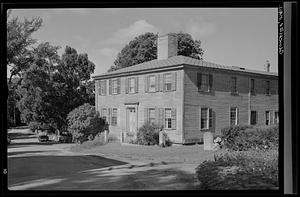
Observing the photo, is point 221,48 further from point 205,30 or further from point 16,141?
point 16,141

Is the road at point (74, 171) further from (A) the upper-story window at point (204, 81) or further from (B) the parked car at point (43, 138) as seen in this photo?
(A) the upper-story window at point (204, 81)

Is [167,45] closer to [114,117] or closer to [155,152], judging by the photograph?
[114,117]

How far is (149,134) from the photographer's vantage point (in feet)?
15.6

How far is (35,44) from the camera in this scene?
15.0 feet

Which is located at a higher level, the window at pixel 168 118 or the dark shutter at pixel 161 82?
the dark shutter at pixel 161 82

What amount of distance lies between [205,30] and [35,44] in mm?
2538

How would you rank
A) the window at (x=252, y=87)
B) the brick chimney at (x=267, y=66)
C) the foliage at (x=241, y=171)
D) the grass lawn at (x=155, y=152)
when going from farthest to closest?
the window at (x=252, y=87), the grass lawn at (x=155, y=152), the brick chimney at (x=267, y=66), the foliage at (x=241, y=171)

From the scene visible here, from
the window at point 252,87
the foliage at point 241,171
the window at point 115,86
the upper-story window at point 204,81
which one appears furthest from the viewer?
the window at point 115,86

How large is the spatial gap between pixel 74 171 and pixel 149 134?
125 cm

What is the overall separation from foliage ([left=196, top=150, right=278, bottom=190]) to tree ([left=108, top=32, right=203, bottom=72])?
5.31 ft

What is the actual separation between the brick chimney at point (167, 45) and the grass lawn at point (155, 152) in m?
1.43

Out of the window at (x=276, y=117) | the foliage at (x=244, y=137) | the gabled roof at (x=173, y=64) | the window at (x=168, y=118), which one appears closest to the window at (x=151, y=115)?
the window at (x=168, y=118)

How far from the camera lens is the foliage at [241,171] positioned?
4297mm

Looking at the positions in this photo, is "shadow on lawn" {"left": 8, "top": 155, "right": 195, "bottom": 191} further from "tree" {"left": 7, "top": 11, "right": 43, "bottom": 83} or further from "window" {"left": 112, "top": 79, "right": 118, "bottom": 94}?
"tree" {"left": 7, "top": 11, "right": 43, "bottom": 83}
